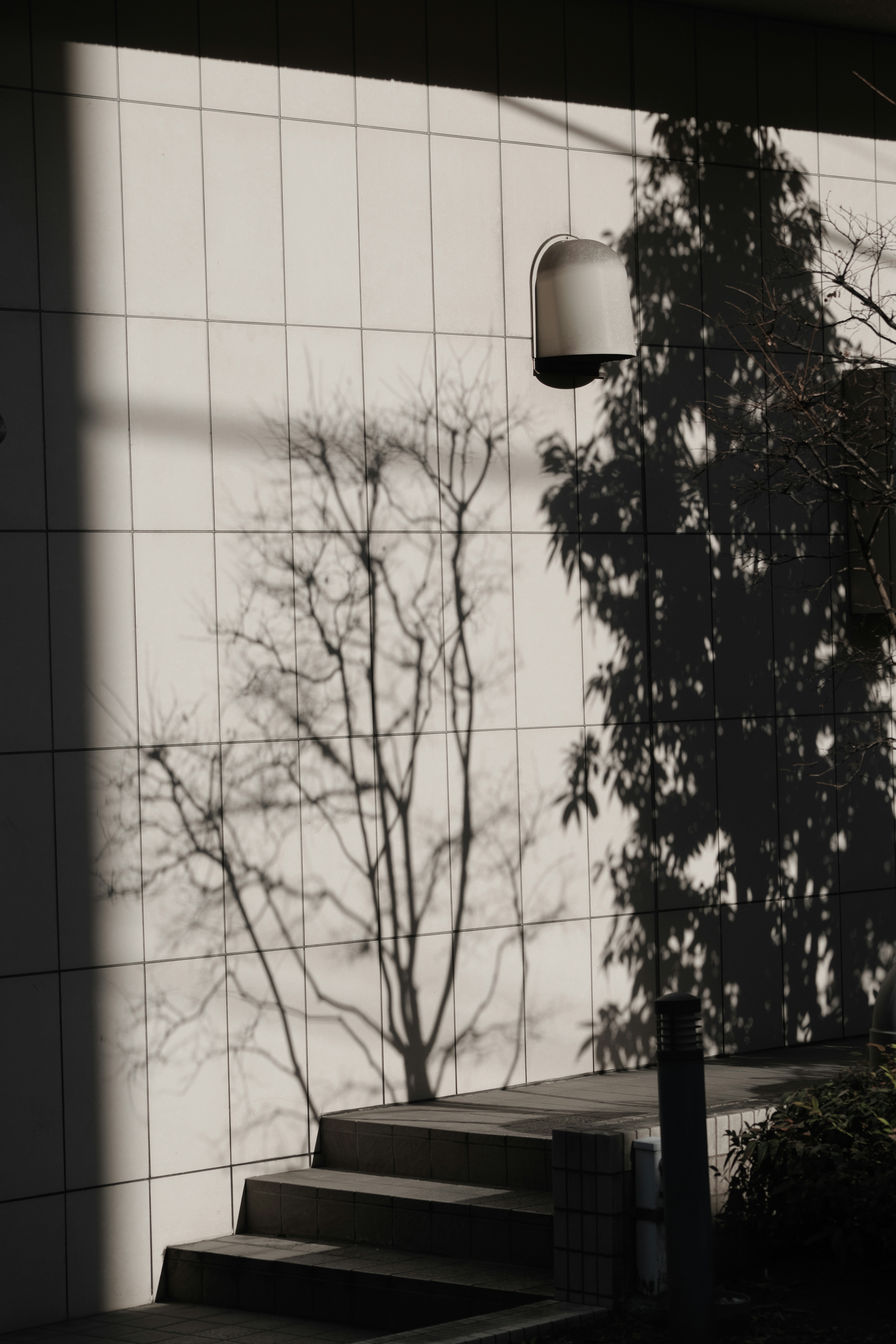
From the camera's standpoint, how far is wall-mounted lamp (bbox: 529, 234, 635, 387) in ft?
31.5

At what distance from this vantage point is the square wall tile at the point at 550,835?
959cm

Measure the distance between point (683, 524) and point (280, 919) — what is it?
11.6 ft

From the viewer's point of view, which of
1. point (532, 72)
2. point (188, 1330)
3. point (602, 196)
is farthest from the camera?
point (602, 196)

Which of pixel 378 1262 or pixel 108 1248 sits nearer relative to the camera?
pixel 378 1262

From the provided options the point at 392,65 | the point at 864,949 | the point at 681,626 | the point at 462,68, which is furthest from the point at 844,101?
the point at 864,949

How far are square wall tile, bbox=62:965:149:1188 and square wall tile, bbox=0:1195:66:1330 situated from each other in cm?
19

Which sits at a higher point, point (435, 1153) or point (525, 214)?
point (525, 214)

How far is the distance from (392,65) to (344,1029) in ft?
17.2

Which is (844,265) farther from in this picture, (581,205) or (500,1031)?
(500,1031)

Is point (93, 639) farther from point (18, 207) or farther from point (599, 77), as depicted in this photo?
point (599, 77)

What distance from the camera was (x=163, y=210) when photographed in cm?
852

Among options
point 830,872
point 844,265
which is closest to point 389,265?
point 844,265

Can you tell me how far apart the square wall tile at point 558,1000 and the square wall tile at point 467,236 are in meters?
3.46

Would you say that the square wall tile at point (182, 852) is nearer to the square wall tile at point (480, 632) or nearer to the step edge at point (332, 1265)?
the step edge at point (332, 1265)
